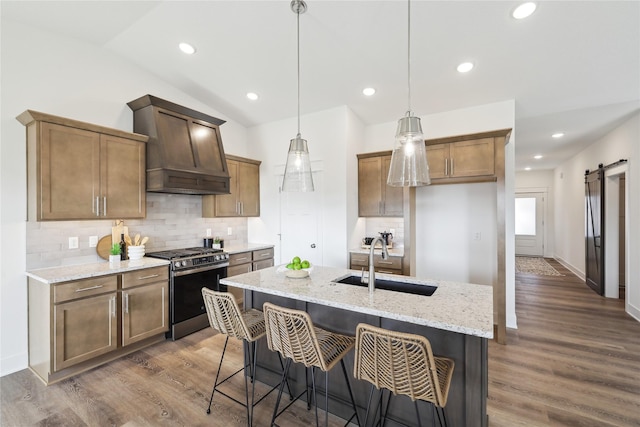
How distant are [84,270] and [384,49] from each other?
3701mm

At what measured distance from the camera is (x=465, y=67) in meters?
3.14

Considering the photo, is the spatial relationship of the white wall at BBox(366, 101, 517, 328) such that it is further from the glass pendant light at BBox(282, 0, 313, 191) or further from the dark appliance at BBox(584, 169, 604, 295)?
the dark appliance at BBox(584, 169, 604, 295)

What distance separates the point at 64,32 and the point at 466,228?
5258 mm

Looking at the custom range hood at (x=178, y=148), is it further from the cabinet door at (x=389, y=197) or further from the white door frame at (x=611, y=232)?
the white door frame at (x=611, y=232)

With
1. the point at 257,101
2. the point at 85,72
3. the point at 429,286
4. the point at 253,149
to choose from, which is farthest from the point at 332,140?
the point at 85,72

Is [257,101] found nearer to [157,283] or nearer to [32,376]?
[157,283]

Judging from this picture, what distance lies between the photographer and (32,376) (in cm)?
269

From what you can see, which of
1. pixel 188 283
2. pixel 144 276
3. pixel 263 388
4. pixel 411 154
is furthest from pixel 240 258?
pixel 411 154

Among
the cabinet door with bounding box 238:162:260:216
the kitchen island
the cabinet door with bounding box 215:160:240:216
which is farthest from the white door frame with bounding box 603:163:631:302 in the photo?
the cabinet door with bounding box 215:160:240:216

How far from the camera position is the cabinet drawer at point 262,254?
4629 millimetres

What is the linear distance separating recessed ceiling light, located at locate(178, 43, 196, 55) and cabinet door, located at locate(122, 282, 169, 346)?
8.80 feet

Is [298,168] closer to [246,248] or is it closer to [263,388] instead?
[263,388]

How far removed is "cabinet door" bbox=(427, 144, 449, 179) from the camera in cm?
355

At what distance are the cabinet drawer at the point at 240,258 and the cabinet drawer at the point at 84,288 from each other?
59.1 inches
